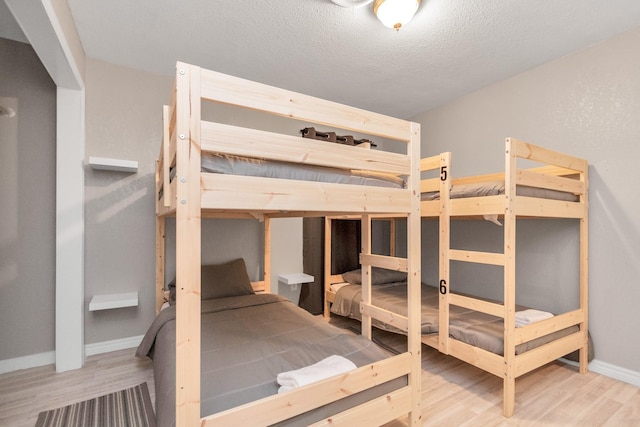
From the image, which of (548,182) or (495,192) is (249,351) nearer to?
(495,192)

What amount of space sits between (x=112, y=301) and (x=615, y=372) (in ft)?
12.4

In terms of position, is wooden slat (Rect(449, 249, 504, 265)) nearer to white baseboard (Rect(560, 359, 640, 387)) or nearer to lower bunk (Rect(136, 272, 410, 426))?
lower bunk (Rect(136, 272, 410, 426))

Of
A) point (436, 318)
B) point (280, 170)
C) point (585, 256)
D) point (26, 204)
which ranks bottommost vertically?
point (436, 318)

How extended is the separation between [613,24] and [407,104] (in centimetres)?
173

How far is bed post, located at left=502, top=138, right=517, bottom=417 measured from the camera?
69.0 inches

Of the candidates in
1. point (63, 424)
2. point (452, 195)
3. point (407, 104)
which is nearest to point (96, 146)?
point (63, 424)

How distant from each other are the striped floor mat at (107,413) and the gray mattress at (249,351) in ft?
0.81

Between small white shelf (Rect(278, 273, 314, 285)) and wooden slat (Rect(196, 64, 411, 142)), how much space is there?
6.61 feet

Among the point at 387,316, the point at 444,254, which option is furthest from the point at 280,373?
the point at 444,254

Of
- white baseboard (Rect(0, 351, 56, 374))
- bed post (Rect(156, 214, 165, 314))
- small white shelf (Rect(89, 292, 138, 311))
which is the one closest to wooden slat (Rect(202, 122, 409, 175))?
bed post (Rect(156, 214, 165, 314))

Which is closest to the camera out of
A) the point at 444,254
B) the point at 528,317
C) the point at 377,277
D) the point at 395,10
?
the point at 395,10

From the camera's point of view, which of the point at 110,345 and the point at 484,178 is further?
the point at 484,178

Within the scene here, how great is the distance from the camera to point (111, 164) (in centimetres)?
238

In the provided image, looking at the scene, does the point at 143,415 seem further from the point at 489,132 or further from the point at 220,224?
the point at 489,132
